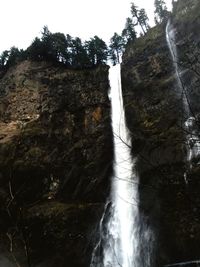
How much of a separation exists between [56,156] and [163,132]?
892cm

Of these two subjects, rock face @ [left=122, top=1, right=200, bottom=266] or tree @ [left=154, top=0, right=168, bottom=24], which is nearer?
rock face @ [left=122, top=1, right=200, bottom=266]

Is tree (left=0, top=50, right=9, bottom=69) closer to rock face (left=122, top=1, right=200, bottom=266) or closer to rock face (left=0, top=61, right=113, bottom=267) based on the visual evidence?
rock face (left=0, top=61, right=113, bottom=267)

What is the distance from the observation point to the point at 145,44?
128ft

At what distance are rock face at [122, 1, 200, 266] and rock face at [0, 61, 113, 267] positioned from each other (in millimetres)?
3061

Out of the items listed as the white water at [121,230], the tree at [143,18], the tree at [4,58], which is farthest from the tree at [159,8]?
the white water at [121,230]

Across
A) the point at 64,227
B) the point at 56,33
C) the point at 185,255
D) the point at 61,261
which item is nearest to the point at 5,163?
the point at 64,227

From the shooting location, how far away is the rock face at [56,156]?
26031mm

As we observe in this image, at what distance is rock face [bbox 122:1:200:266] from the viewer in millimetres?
23047

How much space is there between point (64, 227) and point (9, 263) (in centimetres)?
432

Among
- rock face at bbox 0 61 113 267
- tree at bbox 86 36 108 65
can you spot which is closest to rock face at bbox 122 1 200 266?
rock face at bbox 0 61 113 267

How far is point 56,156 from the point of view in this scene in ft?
103

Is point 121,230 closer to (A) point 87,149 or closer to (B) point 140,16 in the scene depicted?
(A) point 87,149

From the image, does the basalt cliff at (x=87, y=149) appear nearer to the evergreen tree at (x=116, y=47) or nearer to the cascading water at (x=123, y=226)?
the cascading water at (x=123, y=226)

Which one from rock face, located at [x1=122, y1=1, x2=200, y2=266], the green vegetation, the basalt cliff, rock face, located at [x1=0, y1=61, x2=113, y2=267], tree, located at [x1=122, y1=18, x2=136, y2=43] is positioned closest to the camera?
rock face, located at [x1=122, y1=1, x2=200, y2=266]
